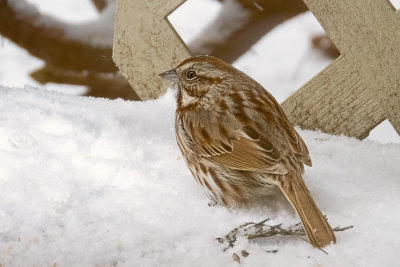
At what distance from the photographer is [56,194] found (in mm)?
2545

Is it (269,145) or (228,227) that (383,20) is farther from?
(228,227)

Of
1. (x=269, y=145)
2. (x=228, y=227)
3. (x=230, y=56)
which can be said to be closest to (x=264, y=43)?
(x=230, y=56)

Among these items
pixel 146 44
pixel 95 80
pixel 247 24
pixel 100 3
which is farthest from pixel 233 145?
pixel 100 3

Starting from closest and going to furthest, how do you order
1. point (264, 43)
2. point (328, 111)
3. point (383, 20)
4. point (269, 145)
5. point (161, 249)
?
point (161, 249), point (269, 145), point (383, 20), point (328, 111), point (264, 43)

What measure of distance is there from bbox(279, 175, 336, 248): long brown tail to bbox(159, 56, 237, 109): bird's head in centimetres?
45

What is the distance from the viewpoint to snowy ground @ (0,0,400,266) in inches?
89.2

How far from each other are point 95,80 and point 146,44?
0.46 metres

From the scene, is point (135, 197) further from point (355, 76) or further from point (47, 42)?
point (47, 42)

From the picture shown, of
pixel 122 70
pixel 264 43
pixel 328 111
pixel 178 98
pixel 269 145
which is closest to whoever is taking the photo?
pixel 269 145

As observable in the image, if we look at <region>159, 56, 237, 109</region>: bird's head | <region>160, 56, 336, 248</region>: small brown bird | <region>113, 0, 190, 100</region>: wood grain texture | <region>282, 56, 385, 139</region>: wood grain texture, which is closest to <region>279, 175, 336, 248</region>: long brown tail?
<region>160, 56, 336, 248</region>: small brown bird

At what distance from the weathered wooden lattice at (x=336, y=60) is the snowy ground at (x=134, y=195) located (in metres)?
0.12

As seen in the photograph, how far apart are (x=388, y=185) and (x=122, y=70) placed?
4.88 ft

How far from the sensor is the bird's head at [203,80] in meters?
2.68

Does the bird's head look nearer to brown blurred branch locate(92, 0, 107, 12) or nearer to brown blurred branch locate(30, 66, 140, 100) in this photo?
brown blurred branch locate(30, 66, 140, 100)
